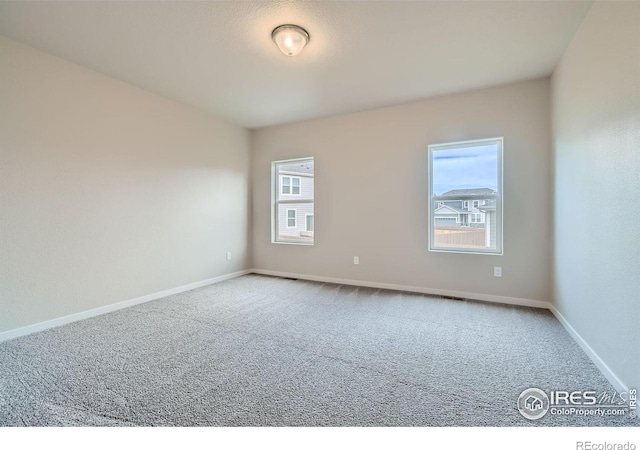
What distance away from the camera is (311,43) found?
97.0 inches

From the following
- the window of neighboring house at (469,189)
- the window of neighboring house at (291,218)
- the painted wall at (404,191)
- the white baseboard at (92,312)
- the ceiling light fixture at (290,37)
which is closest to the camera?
the ceiling light fixture at (290,37)

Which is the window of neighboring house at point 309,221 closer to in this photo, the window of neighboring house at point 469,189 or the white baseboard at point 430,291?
the white baseboard at point 430,291

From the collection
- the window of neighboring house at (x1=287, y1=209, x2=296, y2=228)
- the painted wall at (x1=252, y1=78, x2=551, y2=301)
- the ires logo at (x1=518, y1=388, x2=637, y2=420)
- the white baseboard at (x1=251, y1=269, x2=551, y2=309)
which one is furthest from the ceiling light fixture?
the white baseboard at (x1=251, y1=269, x2=551, y2=309)

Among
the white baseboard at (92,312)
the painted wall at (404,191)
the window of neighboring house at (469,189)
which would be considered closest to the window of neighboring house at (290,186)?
the painted wall at (404,191)

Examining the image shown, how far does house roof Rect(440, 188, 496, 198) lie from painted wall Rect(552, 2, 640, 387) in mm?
832

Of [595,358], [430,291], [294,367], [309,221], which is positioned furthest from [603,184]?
[309,221]

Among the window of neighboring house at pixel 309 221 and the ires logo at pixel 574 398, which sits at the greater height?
the window of neighboring house at pixel 309 221

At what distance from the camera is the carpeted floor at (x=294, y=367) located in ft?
4.91

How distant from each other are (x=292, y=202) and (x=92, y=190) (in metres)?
2.74

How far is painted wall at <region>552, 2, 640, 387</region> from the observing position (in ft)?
5.16

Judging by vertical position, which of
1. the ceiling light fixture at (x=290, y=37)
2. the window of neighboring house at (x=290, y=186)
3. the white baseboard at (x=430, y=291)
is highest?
the ceiling light fixture at (x=290, y=37)

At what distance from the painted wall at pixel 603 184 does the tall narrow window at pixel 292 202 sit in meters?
3.24

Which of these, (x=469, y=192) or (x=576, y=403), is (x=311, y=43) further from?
(x=576, y=403)

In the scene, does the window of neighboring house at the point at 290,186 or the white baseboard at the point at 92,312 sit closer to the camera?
the white baseboard at the point at 92,312
